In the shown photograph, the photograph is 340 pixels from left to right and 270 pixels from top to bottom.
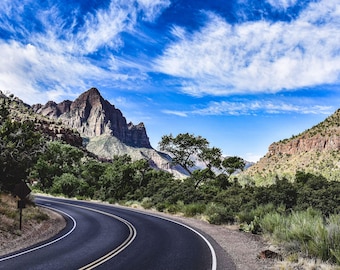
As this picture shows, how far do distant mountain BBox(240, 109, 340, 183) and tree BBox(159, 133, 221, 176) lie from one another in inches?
791

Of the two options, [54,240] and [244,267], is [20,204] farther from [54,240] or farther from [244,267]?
[244,267]

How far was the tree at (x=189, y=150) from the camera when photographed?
4594 centimetres

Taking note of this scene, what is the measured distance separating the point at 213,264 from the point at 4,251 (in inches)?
346

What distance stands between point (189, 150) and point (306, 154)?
47746mm

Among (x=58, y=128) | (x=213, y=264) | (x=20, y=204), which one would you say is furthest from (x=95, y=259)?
(x=58, y=128)

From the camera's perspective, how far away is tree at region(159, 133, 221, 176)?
151ft

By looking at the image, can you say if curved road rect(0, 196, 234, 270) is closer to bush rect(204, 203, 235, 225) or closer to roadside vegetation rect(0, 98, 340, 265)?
roadside vegetation rect(0, 98, 340, 265)

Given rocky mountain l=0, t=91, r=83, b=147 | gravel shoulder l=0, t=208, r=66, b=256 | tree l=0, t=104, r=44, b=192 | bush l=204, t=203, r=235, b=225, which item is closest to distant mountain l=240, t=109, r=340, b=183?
bush l=204, t=203, r=235, b=225

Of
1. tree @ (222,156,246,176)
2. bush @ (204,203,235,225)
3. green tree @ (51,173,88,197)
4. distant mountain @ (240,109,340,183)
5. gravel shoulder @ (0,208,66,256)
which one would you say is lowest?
gravel shoulder @ (0,208,66,256)

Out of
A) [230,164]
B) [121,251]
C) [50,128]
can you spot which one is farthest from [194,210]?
[50,128]

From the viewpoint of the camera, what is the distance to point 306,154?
8244 centimetres

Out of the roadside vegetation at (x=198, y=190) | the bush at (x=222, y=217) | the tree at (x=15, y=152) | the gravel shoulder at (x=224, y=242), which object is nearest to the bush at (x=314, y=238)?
the roadside vegetation at (x=198, y=190)

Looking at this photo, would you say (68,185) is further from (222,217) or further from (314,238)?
(314,238)

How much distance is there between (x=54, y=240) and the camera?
15586mm
